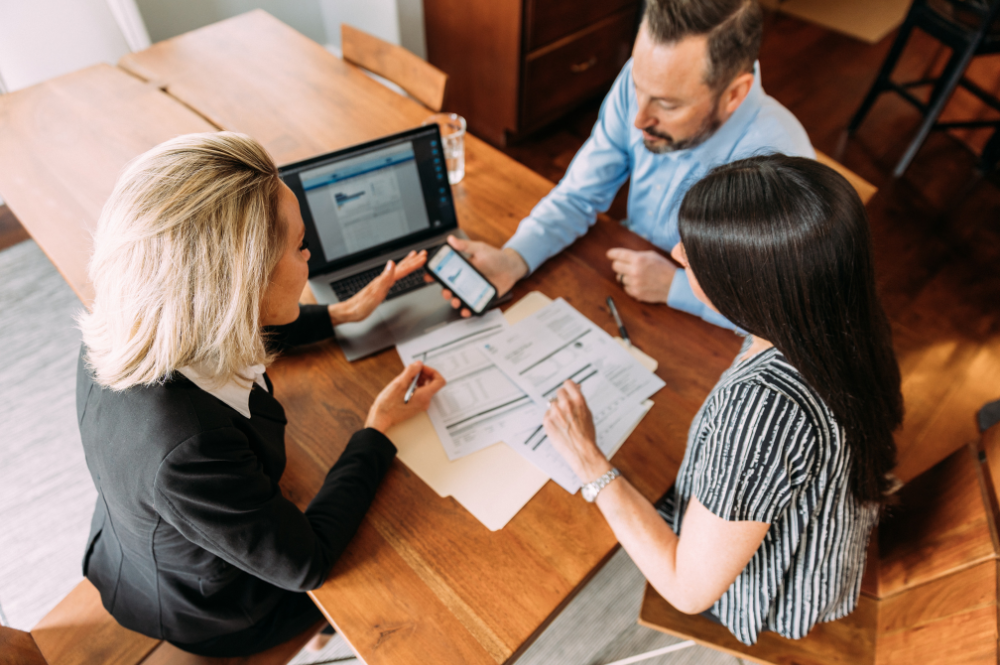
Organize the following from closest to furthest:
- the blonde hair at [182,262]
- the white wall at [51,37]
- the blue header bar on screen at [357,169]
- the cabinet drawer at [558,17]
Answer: the blonde hair at [182,262] < the blue header bar on screen at [357,169] < the white wall at [51,37] < the cabinet drawer at [558,17]

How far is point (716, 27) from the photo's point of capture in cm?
117

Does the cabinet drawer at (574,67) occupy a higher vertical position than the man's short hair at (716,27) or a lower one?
lower

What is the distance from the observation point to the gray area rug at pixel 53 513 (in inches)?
60.5

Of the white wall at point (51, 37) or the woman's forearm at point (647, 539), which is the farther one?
the white wall at point (51, 37)

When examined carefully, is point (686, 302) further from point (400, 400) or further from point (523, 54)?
point (523, 54)

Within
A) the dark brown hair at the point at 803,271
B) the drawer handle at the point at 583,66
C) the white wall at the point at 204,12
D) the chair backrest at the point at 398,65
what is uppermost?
the dark brown hair at the point at 803,271

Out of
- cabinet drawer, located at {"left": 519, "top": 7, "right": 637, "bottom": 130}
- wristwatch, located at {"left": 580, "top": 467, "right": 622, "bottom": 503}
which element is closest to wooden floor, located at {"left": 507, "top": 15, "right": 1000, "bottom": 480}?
cabinet drawer, located at {"left": 519, "top": 7, "right": 637, "bottom": 130}

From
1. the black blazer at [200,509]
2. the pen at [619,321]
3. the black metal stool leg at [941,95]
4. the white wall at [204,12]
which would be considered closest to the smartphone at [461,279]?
the pen at [619,321]

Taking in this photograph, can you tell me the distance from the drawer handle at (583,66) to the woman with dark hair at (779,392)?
2192 mm

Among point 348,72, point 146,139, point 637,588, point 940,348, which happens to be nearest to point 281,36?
point 348,72

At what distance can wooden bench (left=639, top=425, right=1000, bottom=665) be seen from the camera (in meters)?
0.86

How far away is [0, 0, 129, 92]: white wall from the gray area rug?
839 mm

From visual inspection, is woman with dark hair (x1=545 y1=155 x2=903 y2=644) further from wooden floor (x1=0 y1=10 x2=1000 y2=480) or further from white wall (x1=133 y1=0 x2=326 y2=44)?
white wall (x1=133 y1=0 x2=326 y2=44)

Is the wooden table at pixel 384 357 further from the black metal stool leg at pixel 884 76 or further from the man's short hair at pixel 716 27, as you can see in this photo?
the black metal stool leg at pixel 884 76
